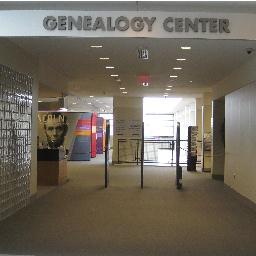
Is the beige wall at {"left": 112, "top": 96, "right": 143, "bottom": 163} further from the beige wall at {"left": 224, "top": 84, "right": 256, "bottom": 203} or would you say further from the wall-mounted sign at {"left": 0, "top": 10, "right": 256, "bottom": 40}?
the wall-mounted sign at {"left": 0, "top": 10, "right": 256, "bottom": 40}

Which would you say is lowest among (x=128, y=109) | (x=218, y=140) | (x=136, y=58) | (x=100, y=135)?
(x=218, y=140)

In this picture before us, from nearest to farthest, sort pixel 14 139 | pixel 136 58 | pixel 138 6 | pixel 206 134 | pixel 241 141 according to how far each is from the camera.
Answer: pixel 138 6 < pixel 14 139 < pixel 136 58 < pixel 241 141 < pixel 206 134

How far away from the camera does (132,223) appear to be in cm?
698

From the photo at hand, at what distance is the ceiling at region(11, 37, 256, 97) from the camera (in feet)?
24.3

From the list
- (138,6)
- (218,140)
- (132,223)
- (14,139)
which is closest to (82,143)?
(218,140)

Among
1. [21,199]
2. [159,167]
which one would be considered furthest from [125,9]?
[159,167]

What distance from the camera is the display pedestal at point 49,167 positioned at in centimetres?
1131

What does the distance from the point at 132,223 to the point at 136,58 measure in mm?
3405

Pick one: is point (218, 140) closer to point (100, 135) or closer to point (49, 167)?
point (49, 167)

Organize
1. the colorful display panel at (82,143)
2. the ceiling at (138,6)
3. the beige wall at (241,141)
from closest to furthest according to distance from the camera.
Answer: the ceiling at (138,6) → the beige wall at (241,141) → the colorful display panel at (82,143)

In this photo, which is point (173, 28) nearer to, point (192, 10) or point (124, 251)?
point (192, 10)

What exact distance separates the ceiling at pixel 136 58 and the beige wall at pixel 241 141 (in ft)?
2.42

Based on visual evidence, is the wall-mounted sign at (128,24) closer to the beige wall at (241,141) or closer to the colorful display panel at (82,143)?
the beige wall at (241,141)

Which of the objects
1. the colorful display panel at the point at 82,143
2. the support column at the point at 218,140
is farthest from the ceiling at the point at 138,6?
the colorful display panel at the point at 82,143
